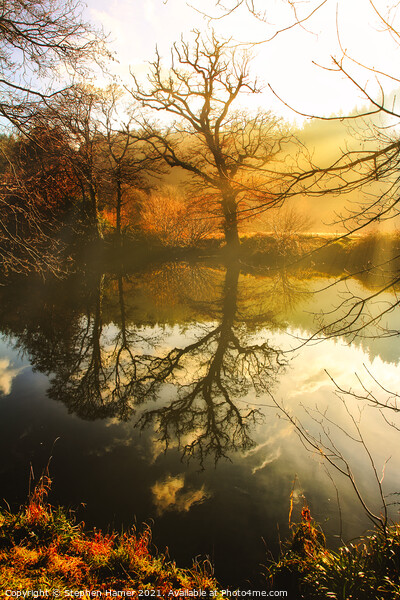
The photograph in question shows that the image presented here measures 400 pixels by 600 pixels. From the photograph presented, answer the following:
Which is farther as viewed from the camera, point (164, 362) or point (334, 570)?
point (164, 362)

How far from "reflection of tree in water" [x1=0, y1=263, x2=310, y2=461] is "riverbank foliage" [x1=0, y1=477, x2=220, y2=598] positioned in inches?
53.4

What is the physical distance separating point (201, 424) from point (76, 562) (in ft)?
7.36

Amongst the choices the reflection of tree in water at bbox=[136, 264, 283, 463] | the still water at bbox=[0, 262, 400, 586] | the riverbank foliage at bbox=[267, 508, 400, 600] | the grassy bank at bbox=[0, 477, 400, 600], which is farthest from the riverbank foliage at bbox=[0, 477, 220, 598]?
the reflection of tree in water at bbox=[136, 264, 283, 463]

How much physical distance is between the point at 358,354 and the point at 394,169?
5.01 m

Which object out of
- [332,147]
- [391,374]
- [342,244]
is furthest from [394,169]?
[332,147]

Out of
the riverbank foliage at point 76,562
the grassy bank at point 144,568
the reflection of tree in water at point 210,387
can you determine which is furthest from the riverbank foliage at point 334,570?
the reflection of tree in water at point 210,387

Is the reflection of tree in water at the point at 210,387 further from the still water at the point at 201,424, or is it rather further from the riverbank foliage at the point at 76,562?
the riverbank foliage at the point at 76,562

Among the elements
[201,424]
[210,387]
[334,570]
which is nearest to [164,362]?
[210,387]

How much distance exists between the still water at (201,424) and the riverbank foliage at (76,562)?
23 centimetres

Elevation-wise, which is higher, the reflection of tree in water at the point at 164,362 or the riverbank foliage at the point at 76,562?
the reflection of tree in water at the point at 164,362

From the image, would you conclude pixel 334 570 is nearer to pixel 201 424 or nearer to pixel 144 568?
pixel 144 568

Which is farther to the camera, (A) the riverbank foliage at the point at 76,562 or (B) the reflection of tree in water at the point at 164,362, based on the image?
(B) the reflection of tree in water at the point at 164,362

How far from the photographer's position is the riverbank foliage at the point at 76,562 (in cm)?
204

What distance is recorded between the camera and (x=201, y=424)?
4.25 meters
